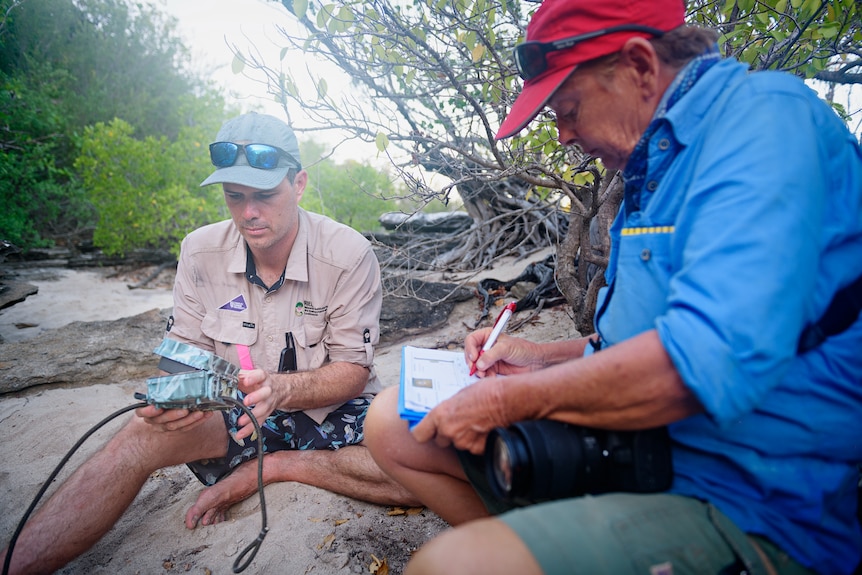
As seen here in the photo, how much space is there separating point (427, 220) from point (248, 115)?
16.7 feet

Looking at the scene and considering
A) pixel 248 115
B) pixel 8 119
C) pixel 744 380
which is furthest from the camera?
pixel 8 119

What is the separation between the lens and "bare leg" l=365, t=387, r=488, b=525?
1661 millimetres

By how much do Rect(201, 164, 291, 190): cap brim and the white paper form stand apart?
114 cm

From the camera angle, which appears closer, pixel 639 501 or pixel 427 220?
pixel 639 501

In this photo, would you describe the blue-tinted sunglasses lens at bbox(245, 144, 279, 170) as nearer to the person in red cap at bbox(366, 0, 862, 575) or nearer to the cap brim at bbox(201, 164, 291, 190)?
the cap brim at bbox(201, 164, 291, 190)

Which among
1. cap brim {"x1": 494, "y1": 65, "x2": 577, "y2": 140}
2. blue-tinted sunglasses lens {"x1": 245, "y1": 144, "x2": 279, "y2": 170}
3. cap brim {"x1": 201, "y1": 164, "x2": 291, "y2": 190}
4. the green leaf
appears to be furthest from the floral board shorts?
cap brim {"x1": 494, "y1": 65, "x2": 577, "y2": 140}

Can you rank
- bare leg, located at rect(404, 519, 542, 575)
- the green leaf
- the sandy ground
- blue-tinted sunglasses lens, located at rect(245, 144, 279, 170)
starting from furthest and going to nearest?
the green leaf, blue-tinted sunglasses lens, located at rect(245, 144, 279, 170), the sandy ground, bare leg, located at rect(404, 519, 542, 575)

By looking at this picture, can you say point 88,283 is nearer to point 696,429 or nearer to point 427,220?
point 427,220

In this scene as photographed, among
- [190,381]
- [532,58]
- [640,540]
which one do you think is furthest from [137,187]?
[640,540]

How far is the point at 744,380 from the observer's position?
93 cm

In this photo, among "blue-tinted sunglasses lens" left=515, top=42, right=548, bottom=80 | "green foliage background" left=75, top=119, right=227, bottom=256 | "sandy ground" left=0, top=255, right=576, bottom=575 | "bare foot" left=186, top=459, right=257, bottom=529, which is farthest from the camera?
"green foliage background" left=75, top=119, right=227, bottom=256

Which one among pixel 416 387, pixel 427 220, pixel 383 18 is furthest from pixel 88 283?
pixel 416 387

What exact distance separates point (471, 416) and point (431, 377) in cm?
40

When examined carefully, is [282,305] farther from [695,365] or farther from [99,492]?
[695,365]
